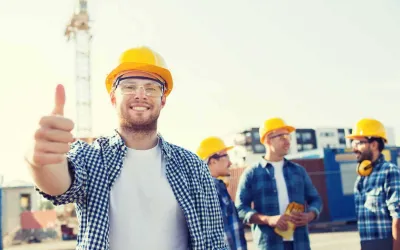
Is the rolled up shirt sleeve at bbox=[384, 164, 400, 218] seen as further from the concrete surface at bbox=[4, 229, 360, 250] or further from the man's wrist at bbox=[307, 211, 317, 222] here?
the concrete surface at bbox=[4, 229, 360, 250]

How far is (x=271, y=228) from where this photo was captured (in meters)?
4.06

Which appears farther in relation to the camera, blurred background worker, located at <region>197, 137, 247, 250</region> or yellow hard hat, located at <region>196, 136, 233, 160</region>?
yellow hard hat, located at <region>196, 136, 233, 160</region>

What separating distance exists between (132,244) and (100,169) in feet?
1.35

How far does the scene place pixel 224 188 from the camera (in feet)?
14.3

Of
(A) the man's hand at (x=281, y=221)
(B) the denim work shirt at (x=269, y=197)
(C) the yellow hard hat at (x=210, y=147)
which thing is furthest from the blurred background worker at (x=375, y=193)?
(C) the yellow hard hat at (x=210, y=147)

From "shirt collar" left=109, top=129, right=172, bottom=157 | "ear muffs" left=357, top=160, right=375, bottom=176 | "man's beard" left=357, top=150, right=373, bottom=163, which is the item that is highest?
"shirt collar" left=109, top=129, right=172, bottom=157

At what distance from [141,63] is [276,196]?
2482mm

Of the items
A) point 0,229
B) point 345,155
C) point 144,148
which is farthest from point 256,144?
point 144,148

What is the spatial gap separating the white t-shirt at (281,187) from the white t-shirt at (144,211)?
226 cm

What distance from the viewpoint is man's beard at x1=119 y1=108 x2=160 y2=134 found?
216 cm

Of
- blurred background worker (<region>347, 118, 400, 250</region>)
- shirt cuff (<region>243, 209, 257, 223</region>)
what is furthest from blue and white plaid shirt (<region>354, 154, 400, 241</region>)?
shirt cuff (<region>243, 209, 257, 223</region>)

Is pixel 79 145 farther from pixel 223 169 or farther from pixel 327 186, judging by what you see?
pixel 327 186

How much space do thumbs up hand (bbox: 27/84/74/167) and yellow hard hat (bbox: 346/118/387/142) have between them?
3.92 meters

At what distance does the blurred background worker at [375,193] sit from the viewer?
3768mm
